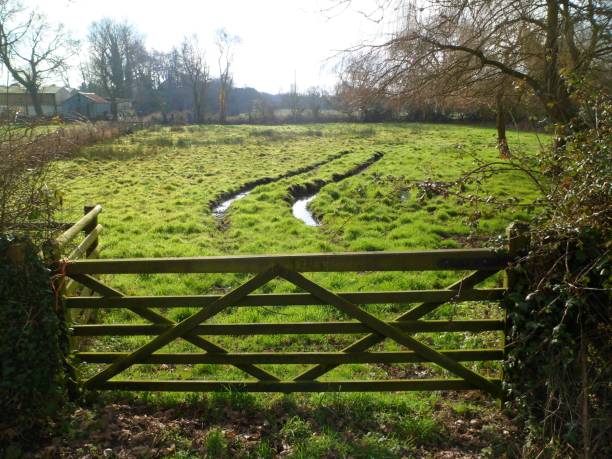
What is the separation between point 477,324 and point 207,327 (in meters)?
2.50

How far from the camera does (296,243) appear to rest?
1077 cm

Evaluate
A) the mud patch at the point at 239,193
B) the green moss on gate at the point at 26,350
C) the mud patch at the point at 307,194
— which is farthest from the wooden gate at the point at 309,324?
the mud patch at the point at 239,193

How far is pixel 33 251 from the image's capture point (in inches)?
164

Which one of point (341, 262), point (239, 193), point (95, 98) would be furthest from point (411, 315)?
point (95, 98)

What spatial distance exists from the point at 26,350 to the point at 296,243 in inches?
280

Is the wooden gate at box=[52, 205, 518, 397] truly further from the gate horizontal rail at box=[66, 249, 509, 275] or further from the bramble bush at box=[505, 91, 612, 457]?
the bramble bush at box=[505, 91, 612, 457]

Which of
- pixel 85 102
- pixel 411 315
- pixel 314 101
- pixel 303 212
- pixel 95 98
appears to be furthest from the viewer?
pixel 95 98

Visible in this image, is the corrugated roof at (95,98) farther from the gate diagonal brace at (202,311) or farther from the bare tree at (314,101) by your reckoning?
the gate diagonal brace at (202,311)

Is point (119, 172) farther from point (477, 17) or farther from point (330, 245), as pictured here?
point (477, 17)

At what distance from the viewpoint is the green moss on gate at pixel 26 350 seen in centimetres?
394

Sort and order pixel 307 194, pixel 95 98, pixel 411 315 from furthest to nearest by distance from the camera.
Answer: pixel 95 98 → pixel 307 194 → pixel 411 315

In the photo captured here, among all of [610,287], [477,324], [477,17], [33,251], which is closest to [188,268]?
[33,251]

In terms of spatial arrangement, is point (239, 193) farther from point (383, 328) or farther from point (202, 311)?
point (383, 328)

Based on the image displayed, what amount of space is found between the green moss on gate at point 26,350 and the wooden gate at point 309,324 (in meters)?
0.42
